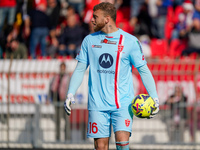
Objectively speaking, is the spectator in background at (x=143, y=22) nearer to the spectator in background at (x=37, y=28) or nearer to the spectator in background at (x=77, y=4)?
the spectator in background at (x=77, y=4)

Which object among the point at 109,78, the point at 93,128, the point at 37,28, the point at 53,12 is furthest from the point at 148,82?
the point at 53,12

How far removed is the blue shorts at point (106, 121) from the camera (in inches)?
245

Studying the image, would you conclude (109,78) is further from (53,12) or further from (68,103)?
(53,12)

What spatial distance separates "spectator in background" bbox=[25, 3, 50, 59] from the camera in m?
15.4

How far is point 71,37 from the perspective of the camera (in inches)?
591

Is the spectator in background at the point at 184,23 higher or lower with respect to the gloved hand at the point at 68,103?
higher

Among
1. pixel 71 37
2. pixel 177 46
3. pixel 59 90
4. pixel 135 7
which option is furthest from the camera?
pixel 135 7

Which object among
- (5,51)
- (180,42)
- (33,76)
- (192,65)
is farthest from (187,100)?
(5,51)

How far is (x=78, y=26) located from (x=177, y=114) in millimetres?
4980

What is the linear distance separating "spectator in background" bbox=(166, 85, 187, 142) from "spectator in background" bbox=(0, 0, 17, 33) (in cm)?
639

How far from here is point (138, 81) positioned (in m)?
11.9

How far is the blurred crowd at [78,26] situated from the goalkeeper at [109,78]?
26.9 ft

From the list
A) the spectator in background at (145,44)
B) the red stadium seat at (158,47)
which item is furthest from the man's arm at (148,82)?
the red stadium seat at (158,47)

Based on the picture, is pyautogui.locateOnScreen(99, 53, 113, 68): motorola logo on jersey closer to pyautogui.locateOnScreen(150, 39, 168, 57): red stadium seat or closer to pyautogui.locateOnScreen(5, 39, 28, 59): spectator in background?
pyautogui.locateOnScreen(5, 39, 28, 59): spectator in background
